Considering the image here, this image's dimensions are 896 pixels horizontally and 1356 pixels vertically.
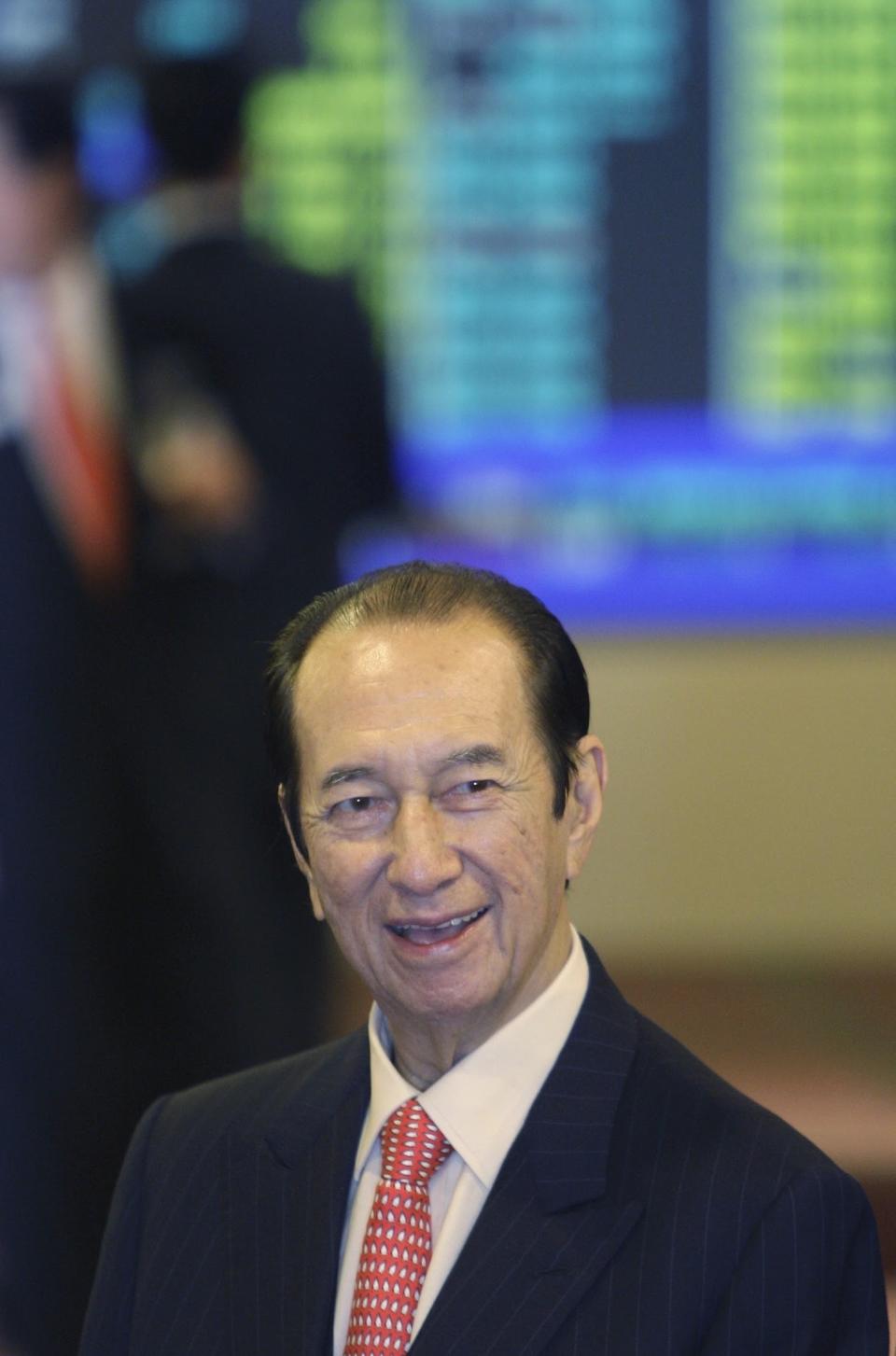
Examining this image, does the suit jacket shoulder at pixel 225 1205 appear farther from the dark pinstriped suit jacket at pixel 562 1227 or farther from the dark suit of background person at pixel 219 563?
the dark suit of background person at pixel 219 563

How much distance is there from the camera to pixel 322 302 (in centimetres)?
365

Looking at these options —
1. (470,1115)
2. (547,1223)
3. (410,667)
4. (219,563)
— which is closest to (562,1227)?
(547,1223)

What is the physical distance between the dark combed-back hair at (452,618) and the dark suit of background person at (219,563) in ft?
6.30

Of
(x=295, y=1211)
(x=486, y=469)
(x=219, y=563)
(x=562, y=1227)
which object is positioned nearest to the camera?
(x=562, y=1227)

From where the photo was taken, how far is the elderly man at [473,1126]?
142 centimetres

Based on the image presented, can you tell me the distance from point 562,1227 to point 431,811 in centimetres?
29

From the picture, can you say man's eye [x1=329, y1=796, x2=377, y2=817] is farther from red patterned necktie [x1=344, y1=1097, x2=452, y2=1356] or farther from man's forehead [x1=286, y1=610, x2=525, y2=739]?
red patterned necktie [x1=344, y1=1097, x2=452, y2=1356]

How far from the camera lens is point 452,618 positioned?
1530mm

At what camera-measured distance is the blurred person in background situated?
11.7ft

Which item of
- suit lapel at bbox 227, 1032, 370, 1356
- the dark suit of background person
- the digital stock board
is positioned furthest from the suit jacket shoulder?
the digital stock board

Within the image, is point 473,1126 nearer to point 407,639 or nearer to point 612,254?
point 407,639

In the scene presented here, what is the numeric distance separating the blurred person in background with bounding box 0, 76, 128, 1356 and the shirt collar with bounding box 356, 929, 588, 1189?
204cm

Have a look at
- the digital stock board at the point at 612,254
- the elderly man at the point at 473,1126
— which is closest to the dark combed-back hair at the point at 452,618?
the elderly man at the point at 473,1126

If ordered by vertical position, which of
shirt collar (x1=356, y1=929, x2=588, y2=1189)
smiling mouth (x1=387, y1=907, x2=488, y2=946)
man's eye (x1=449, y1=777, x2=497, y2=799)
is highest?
man's eye (x1=449, y1=777, x2=497, y2=799)
